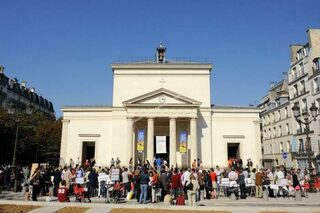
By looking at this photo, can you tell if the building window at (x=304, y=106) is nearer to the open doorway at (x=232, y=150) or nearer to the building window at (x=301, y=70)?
the building window at (x=301, y=70)

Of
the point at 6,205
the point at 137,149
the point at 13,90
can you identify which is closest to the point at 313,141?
the point at 137,149

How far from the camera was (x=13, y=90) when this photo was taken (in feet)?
227

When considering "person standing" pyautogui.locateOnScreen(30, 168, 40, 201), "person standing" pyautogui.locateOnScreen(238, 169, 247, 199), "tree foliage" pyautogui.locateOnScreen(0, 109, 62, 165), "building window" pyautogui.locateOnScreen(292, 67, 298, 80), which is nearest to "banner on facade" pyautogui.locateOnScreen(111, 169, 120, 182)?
"person standing" pyautogui.locateOnScreen(30, 168, 40, 201)

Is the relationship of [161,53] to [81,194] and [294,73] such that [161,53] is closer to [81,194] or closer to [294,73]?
[294,73]

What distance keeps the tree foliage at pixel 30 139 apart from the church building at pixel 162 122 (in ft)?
43.9

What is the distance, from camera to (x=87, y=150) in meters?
43.1

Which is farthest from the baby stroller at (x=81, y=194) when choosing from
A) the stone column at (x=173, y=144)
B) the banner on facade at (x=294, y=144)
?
the banner on facade at (x=294, y=144)

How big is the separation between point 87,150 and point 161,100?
1321 cm

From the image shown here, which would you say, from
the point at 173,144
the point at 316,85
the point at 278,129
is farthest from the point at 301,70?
the point at 173,144

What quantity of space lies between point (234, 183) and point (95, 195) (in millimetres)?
9394

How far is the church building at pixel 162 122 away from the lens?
38.2m

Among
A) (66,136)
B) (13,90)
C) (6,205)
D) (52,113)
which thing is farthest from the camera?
(52,113)

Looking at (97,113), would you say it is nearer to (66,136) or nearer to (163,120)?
(66,136)

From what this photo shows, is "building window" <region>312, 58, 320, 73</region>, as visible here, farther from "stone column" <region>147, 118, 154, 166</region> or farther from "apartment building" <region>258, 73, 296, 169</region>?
"stone column" <region>147, 118, 154, 166</region>
